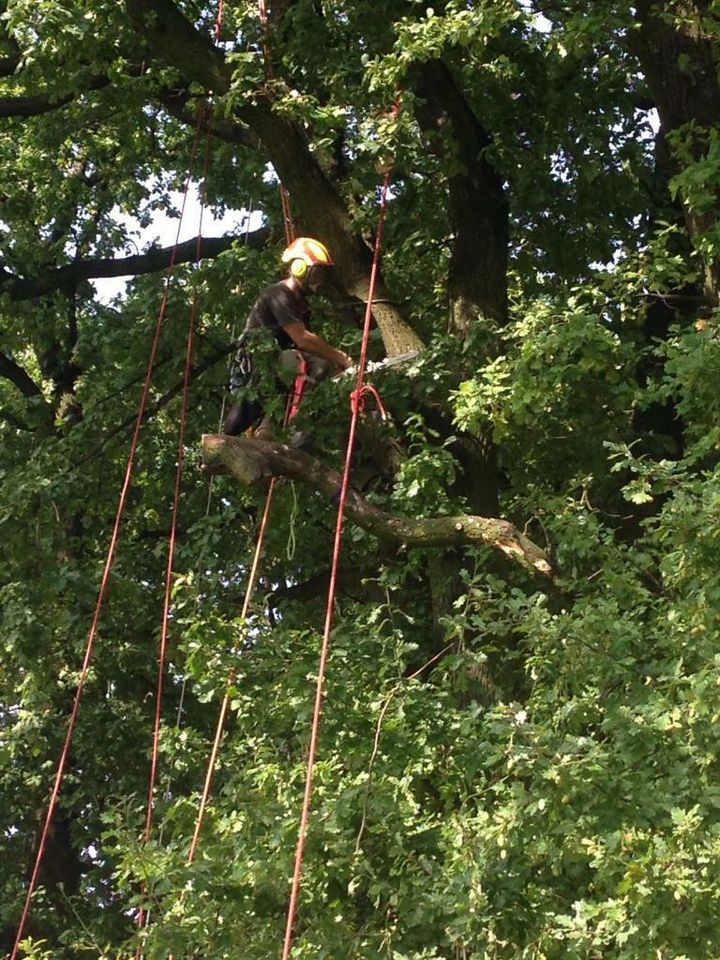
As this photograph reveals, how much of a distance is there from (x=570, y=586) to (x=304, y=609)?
12.0 feet

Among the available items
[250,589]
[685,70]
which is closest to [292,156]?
[685,70]

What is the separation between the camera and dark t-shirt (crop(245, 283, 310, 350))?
8.19 meters

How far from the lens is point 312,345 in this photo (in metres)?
8.22

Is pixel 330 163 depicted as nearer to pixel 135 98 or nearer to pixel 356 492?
pixel 135 98

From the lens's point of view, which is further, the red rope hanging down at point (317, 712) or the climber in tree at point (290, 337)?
the climber in tree at point (290, 337)

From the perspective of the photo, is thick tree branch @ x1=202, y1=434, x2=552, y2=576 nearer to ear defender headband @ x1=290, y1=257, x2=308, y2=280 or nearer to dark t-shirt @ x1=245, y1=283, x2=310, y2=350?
dark t-shirt @ x1=245, y1=283, x2=310, y2=350

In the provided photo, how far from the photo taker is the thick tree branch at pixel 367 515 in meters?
7.40

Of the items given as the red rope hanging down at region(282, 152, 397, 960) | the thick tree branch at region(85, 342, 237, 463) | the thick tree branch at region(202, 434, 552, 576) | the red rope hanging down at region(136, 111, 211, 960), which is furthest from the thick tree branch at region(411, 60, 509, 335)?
the thick tree branch at region(85, 342, 237, 463)

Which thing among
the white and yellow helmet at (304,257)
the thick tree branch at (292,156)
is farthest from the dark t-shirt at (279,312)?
the thick tree branch at (292,156)

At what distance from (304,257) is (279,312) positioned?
311 mm

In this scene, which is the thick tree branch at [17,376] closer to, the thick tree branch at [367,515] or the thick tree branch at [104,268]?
the thick tree branch at [104,268]

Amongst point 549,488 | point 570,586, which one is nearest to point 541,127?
point 549,488

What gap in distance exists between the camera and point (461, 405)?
25.8 ft

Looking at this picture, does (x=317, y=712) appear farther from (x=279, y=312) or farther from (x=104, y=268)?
(x=104, y=268)
